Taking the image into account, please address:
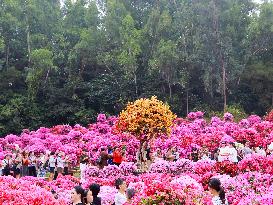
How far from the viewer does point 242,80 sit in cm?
3484

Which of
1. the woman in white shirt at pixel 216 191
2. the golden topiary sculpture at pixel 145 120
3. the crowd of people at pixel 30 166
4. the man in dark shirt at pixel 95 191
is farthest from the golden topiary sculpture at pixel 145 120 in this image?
the woman in white shirt at pixel 216 191

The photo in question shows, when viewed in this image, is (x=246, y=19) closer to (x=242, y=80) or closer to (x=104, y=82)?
(x=242, y=80)

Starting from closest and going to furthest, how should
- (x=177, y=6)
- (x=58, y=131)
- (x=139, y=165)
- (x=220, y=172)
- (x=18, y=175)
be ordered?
(x=220, y=172) → (x=18, y=175) → (x=139, y=165) → (x=58, y=131) → (x=177, y=6)

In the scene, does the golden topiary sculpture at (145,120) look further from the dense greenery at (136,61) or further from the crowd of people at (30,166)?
the dense greenery at (136,61)

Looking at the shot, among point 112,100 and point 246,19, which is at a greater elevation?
point 246,19

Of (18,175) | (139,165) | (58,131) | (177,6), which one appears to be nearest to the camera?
(18,175)

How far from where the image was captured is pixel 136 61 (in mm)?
34406

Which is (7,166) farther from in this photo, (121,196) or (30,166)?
(121,196)

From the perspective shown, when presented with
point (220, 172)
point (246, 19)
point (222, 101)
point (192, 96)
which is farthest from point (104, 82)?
point (220, 172)

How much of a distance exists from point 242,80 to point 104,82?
10.5m

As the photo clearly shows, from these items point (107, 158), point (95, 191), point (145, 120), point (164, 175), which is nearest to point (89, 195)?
point (95, 191)

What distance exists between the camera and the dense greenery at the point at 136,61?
1291 inches

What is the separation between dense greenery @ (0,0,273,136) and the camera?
32.8 meters

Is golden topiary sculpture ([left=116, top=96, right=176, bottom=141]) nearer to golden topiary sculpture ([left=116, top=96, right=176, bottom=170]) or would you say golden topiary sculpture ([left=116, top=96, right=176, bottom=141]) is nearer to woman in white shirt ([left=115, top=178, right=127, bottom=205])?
golden topiary sculpture ([left=116, top=96, right=176, bottom=170])
